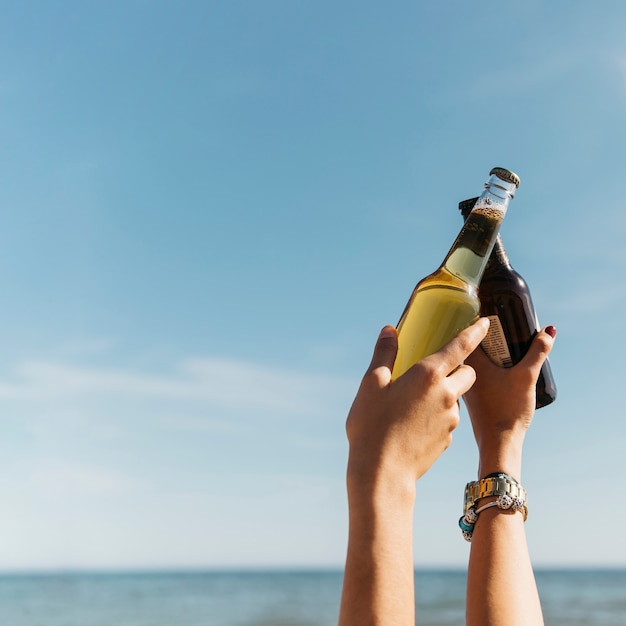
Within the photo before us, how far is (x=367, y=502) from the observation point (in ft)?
2.93

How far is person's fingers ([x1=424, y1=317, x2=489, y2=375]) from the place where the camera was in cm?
104

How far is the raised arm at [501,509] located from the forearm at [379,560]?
0.33 meters

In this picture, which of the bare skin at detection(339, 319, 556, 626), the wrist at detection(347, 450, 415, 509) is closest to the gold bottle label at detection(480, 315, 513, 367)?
the bare skin at detection(339, 319, 556, 626)

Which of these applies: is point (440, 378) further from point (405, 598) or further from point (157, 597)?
point (157, 597)

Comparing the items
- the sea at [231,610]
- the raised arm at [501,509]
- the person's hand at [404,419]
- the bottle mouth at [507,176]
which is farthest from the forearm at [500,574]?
the sea at [231,610]

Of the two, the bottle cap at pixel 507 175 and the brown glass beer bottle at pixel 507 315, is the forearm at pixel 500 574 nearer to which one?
the brown glass beer bottle at pixel 507 315

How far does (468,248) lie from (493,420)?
378mm

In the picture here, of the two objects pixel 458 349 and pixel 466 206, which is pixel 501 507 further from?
pixel 466 206

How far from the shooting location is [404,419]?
96 cm

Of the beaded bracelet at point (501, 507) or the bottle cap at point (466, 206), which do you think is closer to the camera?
the beaded bracelet at point (501, 507)

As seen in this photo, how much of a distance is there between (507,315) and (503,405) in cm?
29

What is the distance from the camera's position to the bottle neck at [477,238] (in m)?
1.48

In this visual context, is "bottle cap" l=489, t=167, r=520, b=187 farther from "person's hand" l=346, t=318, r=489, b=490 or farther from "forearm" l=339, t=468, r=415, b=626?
"forearm" l=339, t=468, r=415, b=626

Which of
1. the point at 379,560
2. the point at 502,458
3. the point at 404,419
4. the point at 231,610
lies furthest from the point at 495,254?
the point at 231,610
